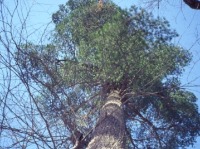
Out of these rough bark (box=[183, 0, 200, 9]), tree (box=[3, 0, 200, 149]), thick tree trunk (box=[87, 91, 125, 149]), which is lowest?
rough bark (box=[183, 0, 200, 9])

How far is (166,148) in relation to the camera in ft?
28.6

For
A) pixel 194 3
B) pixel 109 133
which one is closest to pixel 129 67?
pixel 109 133

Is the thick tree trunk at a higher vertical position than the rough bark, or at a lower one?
higher

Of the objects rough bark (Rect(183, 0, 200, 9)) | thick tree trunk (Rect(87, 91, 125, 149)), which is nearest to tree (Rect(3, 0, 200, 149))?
thick tree trunk (Rect(87, 91, 125, 149))

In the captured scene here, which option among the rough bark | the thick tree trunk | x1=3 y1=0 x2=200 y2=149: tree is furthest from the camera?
x1=3 y1=0 x2=200 y2=149: tree

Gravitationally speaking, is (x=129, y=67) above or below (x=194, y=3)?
above

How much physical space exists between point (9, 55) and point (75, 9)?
7.43 m

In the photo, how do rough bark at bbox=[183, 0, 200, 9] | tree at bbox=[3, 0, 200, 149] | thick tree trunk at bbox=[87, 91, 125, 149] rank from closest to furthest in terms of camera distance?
rough bark at bbox=[183, 0, 200, 9]
thick tree trunk at bbox=[87, 91, 125, 149]
tree at bbox=[3, 0, 200, 149]

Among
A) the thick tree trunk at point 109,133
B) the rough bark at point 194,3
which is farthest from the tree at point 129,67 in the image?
the rough bark at point 194,3

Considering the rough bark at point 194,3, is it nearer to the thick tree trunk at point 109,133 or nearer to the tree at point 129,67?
the thick tree trunk at point 109,133

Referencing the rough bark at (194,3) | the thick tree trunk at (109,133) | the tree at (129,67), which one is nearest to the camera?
the rough bark at (194,3)

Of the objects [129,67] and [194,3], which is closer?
[194,3]

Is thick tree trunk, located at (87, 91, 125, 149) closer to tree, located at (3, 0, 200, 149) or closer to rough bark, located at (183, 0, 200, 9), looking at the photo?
tree, located at (3, 0, 200, 149)

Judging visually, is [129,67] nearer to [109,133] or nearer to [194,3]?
[109,133]
